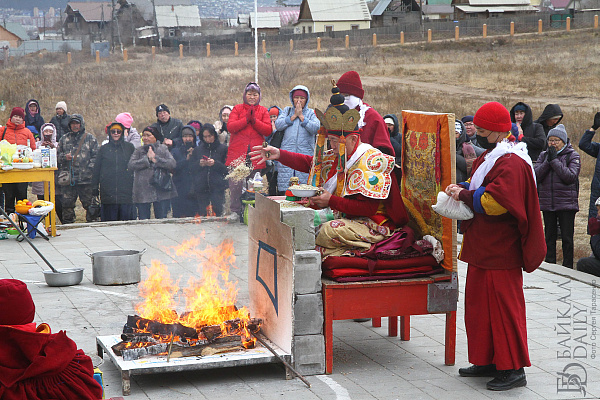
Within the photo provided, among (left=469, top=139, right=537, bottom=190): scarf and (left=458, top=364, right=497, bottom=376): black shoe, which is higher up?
(left=469, top=139, right=537, bottom=190): scarf

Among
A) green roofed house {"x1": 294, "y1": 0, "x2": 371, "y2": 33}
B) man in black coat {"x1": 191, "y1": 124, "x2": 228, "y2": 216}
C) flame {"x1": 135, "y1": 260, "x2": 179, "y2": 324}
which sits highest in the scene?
green roofed house {"x1": 294, "y1": 0, "x2": 371, "y2": 33}

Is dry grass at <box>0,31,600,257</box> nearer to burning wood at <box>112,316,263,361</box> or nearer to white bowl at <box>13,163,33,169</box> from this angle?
white bowl at <box>13,163,33,169</box>

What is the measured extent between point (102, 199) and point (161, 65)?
25860 millimetres

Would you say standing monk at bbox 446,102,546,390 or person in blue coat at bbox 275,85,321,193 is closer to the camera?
standing monk at bbox 446,102,546,390

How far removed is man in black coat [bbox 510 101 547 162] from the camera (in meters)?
10.2

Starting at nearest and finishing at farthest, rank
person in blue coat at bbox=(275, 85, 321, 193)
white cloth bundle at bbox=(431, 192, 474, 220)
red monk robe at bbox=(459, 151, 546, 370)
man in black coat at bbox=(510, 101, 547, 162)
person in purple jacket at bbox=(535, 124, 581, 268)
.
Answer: red monk robe at bbox=(459, 151, 546, 370) → white cloth bundle at bbox=(431, 192, 474, 220) → person in purple jacket at bbox=(535, 124, 581, 268) → man in black coat at bbox=(510, 101, 547, 162) → person in blue coat at bbox=(275, 85, 321, 193)

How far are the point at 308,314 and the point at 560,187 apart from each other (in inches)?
195

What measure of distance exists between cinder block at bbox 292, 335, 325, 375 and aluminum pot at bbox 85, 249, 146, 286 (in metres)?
3.41

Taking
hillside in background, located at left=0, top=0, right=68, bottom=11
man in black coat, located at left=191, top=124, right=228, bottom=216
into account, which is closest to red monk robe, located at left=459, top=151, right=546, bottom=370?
man in black coat, located at left=191, top=124, right=228, bottom=216

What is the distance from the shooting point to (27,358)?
130 inches

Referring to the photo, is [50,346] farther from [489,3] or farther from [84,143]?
[489,3]

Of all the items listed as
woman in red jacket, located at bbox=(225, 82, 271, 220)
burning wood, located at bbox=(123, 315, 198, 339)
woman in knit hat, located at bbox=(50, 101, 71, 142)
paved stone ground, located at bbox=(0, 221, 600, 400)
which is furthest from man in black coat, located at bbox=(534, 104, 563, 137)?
woman in knit hat, located at bbox=(50, 101, 71, 142)

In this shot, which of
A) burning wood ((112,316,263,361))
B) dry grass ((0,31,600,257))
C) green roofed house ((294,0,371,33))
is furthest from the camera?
green roofed house ((294,0,371,33))

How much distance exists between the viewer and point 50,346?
10.9 feet
